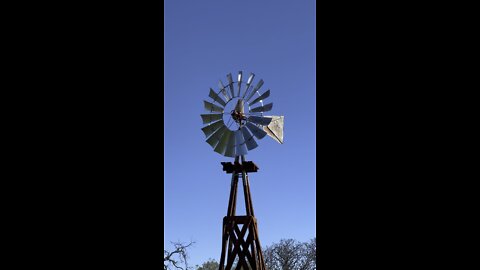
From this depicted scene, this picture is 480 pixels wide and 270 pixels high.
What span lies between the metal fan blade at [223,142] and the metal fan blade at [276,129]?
30.8 inches

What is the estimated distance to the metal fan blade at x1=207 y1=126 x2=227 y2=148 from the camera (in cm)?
1336

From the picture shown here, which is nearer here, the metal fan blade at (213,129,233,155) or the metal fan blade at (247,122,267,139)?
the metal fan blade at (247,122,267,139)

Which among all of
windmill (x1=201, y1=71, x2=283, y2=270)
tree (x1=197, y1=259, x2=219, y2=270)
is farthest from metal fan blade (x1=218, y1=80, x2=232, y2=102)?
tree (x1=197, y1=259, x2=219, y2=270)

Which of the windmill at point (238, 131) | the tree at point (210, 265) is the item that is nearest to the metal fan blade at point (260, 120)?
the windmill at point (238, 131)

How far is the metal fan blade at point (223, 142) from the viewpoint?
1336 centimetres

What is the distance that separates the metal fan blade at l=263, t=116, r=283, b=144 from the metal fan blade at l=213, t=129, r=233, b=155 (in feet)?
2.56

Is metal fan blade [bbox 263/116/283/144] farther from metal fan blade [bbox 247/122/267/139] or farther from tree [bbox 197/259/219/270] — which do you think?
tree [bbox 197/259/219/270]

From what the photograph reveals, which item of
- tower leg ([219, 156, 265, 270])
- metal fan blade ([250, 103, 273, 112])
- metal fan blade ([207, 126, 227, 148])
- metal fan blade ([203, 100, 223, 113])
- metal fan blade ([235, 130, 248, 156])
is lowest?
tower leg ([219, 156, 265, 270])
